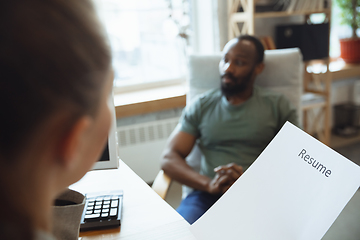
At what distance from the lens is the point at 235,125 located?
5.49ft

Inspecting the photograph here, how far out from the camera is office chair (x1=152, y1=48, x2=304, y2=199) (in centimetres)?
177

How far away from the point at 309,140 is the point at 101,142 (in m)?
0.46

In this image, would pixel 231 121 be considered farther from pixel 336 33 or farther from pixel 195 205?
pixel 336 33

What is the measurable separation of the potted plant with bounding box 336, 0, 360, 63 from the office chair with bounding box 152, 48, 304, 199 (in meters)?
1.78

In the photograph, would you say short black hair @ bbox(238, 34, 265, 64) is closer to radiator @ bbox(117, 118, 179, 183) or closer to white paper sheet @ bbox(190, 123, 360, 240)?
radiator @ bbox(117, 118, 179, 183)

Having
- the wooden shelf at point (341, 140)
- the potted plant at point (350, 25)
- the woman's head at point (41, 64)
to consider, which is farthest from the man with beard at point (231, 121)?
the potted plant at point (350, 25)

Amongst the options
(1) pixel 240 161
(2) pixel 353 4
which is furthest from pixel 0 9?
(2) pixel 353 4

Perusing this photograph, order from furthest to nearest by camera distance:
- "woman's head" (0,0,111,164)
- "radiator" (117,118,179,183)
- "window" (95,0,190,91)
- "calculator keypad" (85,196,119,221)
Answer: "window" (95,0,190,91)
"radiator" (117,118,179,183)
"calculator keypad" (85,196,119,221)
"woman's head" (0,0,111,164)

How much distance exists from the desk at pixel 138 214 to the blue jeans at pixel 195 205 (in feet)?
1.55

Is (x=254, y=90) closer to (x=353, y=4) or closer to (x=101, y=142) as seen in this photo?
(x=101, y=142)

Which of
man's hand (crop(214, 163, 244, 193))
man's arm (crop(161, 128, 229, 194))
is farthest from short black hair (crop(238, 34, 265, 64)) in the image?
man's hand (crop(214, 163, 244, 193))

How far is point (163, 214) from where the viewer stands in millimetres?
792

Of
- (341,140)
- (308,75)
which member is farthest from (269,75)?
(341,140)

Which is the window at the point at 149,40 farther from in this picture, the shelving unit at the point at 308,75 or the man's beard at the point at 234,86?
the man's beard at the point at 234,86
